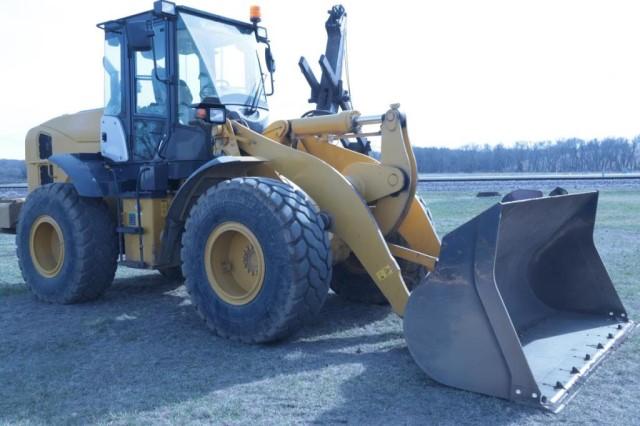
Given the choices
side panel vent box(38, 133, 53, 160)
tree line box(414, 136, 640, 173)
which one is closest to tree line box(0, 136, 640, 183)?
tree line box(414, 136, 640, 173)

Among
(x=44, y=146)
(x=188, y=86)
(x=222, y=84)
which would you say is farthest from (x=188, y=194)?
A: (x=44, y=146)

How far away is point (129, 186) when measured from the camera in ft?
20.5

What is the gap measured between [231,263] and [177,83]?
186 cm

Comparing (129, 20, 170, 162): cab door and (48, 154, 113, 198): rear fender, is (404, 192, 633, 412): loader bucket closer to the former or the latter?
(129, 20, 170, 162): cab door

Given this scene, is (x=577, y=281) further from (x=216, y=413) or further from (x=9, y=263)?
(x=9, y=263)

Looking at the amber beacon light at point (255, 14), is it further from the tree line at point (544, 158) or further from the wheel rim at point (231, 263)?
the tree line at point (544, 158)

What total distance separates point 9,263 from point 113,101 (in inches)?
158

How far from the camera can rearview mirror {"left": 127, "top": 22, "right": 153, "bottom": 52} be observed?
5570 mm

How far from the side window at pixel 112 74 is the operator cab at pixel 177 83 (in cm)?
1

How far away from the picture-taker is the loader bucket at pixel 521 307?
357cm

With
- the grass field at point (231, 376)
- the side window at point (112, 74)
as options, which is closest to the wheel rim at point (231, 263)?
the grass field at point (231, 376)

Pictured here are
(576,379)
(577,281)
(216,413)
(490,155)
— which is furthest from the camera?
(490,155)

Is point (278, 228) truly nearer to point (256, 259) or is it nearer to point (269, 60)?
point (256, 259)

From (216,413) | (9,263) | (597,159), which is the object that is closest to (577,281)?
(216,413)
